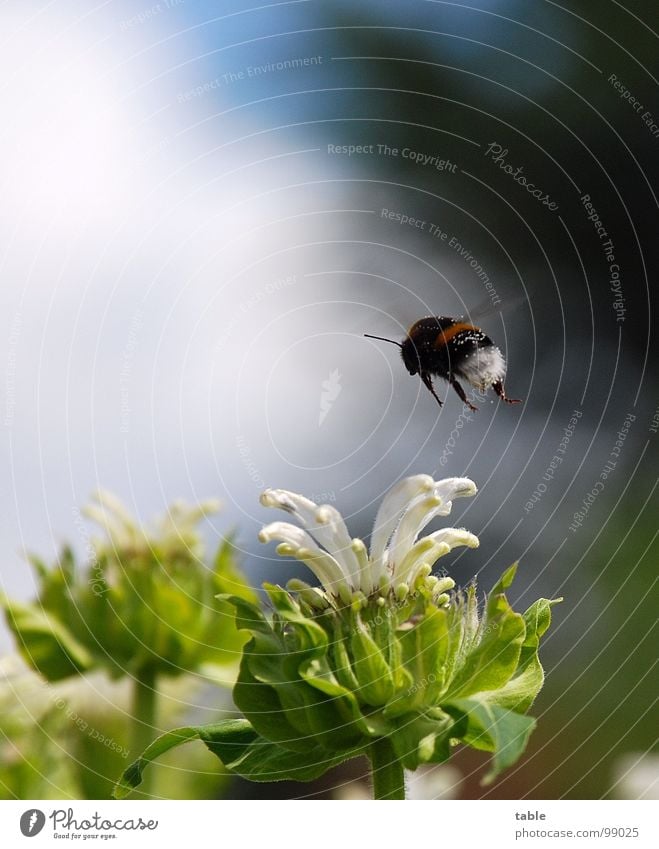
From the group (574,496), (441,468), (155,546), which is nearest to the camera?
(155,546)

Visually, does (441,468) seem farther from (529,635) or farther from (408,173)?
(408,173)

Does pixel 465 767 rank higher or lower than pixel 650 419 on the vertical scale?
lower

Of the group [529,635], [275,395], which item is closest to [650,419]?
[275,395]

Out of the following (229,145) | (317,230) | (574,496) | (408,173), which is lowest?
(574,496)

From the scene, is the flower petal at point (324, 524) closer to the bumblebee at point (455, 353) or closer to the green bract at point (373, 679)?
the green bract at point (373, 679)

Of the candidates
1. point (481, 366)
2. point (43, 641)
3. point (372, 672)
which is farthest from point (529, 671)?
point (43, 641)
